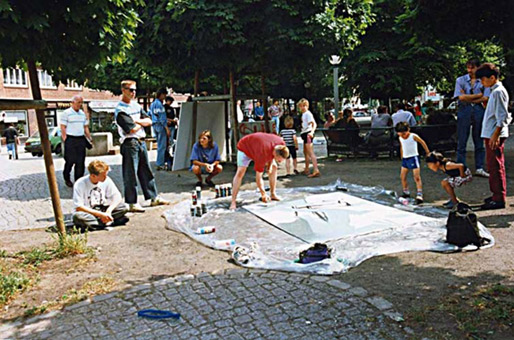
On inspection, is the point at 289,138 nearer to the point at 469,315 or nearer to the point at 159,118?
the point at 159,118

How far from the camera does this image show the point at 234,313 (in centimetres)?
414

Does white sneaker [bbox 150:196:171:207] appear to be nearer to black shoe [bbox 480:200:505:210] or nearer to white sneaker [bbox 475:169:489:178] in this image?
black shoe [bbox 480:200:505:210]

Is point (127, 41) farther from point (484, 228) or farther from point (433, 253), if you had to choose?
point (484, 228)

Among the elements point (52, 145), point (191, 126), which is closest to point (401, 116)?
point (191, 126)

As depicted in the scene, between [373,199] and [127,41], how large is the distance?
4.74m

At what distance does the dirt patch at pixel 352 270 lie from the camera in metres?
4.30

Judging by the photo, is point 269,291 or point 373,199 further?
point 373,199

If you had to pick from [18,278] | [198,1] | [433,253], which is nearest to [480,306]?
[433,253]

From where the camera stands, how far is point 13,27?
4715 millimetres

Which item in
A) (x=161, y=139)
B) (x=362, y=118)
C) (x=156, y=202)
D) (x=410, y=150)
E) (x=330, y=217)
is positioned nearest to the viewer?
(x=330, y=217)

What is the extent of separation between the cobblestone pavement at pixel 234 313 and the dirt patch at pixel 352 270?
0.24 m

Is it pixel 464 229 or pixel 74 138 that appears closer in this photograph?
pixel 464 229

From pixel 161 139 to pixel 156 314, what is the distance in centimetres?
1024

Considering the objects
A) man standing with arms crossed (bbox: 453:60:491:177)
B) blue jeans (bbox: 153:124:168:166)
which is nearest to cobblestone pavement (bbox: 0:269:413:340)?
man standing with arms crossed (bbox: 453:60:491:177)
